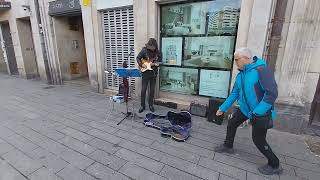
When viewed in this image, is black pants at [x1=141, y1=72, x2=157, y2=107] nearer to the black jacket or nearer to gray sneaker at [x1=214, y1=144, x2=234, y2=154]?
the black jacket

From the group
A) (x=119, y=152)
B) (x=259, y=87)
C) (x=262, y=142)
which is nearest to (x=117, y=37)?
(x=119, y=152)

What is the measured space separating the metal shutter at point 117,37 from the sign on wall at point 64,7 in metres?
1.30

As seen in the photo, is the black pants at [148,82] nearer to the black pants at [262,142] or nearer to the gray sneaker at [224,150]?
the gray sneaker at [224,150]

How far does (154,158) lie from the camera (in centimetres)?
300

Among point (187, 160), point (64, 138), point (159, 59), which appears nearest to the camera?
point (187, 160)

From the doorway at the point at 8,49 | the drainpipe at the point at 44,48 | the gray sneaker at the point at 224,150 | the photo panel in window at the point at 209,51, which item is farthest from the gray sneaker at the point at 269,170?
the doorway at the point at 8,49

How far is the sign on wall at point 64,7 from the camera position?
256 inches

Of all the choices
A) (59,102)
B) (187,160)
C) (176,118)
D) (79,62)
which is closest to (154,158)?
(187,160)

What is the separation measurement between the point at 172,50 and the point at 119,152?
3.02 meters

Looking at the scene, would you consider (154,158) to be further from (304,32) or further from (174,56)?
(304,32)

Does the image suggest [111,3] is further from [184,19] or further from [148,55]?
[184,19]

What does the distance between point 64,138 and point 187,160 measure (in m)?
2.36

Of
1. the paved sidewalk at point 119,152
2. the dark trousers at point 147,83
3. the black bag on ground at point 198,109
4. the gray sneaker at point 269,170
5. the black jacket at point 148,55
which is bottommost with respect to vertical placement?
the paved sidewalk at point 119,152

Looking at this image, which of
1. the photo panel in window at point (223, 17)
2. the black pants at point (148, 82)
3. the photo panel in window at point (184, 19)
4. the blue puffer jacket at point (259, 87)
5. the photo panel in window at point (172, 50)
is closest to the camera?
the blue puffer jacket at point (259, 87)
